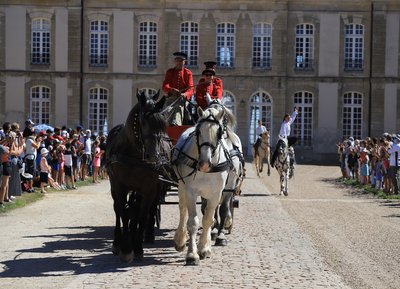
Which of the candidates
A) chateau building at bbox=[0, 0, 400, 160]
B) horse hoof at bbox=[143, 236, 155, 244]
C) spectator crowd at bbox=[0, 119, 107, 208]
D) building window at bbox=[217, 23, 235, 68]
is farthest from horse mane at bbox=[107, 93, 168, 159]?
building window at bbox=[217, 23, 235, 68]

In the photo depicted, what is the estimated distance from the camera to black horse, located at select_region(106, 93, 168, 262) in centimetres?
1122

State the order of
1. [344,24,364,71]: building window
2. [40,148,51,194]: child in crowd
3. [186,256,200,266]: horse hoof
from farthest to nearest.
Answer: [344,24,364,71]: building window, [40,148,51,194]: child in crowd, [186,256,200,266]: horse hoof

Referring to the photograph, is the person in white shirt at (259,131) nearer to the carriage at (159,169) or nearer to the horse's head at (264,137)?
the horse's head at (264,137)

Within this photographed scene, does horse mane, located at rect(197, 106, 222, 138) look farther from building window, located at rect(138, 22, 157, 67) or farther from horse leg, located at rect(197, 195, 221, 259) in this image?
building window, located at rect(138, 22, 157, 67)

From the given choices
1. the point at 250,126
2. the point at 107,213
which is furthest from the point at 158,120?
the point at 250,126

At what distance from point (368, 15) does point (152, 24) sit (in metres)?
11.3

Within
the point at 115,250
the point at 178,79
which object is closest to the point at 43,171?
the point at 178,79

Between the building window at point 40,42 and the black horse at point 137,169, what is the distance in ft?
118

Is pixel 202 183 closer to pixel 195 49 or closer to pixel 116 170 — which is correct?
pixel 116 170

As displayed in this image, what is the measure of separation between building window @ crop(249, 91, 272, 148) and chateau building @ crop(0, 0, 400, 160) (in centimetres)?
5

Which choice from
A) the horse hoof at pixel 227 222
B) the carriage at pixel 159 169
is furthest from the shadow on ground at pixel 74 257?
the horse hoof at pixel 227 222

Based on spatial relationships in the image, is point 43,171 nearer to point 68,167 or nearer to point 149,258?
point 68,167

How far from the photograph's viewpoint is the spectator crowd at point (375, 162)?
81.0 ft

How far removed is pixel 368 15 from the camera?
46.8 meters
